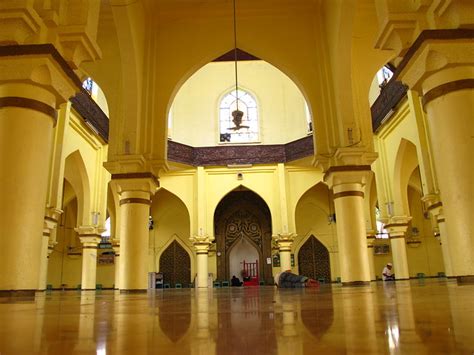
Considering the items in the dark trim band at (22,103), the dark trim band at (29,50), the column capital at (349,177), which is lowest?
the dark trim band at (22,103)

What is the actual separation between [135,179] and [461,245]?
23.7 ft

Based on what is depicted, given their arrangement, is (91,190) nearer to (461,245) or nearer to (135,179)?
(135,179)

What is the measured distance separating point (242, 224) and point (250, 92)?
24.3 ft

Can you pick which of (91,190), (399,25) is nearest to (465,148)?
(399,25)

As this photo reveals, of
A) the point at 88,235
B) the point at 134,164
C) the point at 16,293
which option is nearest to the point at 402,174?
the point at 134,164

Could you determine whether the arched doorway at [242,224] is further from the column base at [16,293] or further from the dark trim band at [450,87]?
the column base at [16,293]

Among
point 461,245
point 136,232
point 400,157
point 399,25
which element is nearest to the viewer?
point 461,245

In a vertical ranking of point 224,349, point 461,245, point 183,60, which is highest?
point 183,60

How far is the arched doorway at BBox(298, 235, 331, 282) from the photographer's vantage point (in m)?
24.0

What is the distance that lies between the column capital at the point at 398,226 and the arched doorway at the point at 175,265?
1154 centimetres

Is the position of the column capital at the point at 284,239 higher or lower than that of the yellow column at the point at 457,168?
higher

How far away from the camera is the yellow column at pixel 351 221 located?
9938mm

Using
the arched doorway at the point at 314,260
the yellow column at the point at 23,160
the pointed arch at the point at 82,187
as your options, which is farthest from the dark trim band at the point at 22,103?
the arched doorway at the point at 314,260

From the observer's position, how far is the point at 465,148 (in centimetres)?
515
